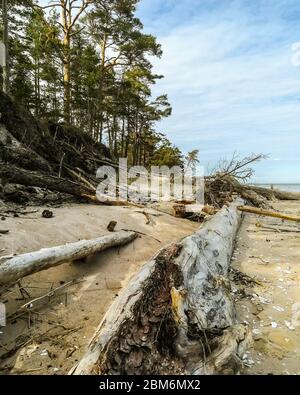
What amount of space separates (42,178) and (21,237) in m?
3.09

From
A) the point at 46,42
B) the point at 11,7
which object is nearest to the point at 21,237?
the point at 46,42

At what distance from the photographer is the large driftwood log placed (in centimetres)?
204

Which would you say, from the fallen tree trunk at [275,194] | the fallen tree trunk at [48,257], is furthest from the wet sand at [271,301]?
the fallen tree trunk at [275,194]

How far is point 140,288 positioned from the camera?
109 inches

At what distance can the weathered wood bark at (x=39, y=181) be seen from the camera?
6766 millimetres

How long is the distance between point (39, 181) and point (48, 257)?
4.08 meters

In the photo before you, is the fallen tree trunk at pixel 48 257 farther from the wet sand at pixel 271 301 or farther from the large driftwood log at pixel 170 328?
the wet sand at pixel 271 301

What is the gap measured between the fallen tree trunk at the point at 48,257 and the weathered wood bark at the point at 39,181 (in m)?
2.98

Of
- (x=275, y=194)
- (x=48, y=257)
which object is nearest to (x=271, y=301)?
(x=48, y=257)

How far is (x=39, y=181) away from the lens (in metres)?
7.11

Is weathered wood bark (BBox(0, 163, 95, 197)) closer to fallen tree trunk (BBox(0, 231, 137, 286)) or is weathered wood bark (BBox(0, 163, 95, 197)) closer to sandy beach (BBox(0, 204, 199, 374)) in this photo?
sandy beach (BBox(0, 204, 199, 374))

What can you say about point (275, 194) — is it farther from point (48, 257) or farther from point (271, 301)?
point (48, 257)
